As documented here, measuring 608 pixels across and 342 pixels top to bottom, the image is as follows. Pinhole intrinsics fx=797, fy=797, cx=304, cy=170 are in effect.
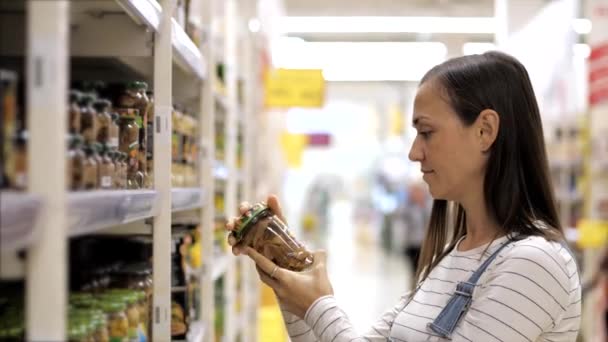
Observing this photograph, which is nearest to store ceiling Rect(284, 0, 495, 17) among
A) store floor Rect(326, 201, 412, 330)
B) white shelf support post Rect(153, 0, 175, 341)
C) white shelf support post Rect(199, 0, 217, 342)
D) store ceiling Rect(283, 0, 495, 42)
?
store ceiling Rect(283, 0, 495, 42)

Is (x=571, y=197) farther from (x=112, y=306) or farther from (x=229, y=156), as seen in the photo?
(x=112, y=306)

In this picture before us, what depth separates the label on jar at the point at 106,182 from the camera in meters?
1.44

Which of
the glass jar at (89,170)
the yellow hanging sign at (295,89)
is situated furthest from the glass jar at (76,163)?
the yellow hanging sign at (295,89)

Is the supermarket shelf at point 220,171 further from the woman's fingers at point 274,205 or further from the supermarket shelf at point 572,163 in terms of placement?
the supermarket shelf at point 572,163

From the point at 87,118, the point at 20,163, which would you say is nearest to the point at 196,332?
the point at 87,118

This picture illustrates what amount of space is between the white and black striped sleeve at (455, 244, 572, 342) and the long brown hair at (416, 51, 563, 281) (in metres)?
0.13

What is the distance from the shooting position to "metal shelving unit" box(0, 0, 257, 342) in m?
1.06

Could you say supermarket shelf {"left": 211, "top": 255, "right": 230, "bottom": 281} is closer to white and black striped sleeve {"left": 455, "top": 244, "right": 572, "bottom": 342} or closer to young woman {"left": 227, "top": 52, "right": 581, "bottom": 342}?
young woman {"left": 227, "top": 52, "right": 581, "bottom": 342}

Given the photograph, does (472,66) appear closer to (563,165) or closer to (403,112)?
(563,165)

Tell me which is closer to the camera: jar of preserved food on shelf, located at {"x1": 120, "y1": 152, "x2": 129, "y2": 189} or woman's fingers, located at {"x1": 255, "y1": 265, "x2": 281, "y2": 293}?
jar of preserved food on shelf, located at {"x1": 120, "y1": 152, "x2": 129, "y2": 189}

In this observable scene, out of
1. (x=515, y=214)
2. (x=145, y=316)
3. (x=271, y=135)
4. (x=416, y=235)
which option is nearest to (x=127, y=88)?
(x=145, y=316)

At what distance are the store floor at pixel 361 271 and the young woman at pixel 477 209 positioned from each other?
326cm

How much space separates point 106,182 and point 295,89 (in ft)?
22.2

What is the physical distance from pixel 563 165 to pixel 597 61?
A: 3.86 metres
